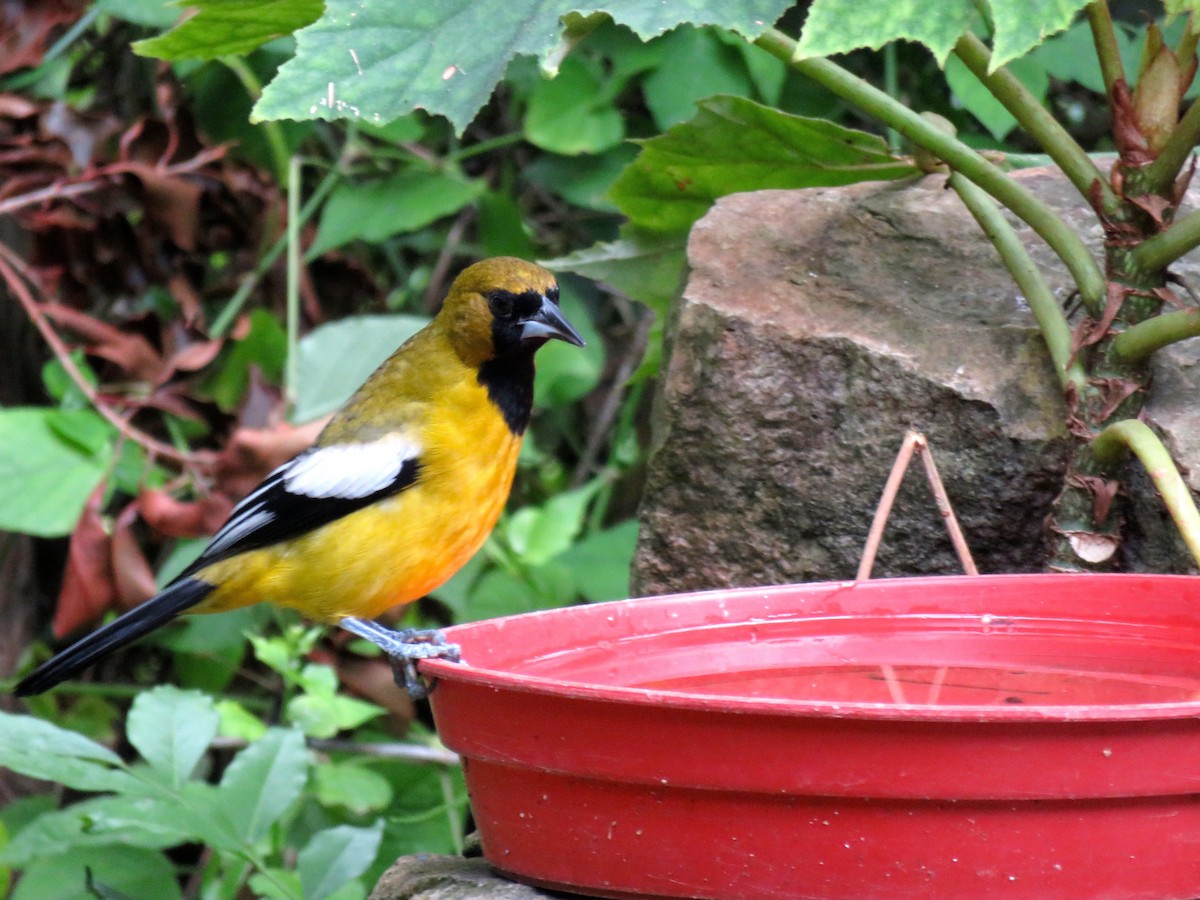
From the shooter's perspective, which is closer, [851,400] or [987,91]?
[851,400]

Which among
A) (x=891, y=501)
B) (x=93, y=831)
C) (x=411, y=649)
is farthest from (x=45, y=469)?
(x=891, y=501)

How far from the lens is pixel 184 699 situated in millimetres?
2463

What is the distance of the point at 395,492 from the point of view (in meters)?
2.64

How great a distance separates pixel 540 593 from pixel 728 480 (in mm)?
1170

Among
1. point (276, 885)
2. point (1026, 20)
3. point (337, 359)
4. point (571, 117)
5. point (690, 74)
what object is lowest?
point (276, 885)

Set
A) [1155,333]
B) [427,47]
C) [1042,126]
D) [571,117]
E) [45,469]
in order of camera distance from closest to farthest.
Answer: [427,47] → [1155,333] → [1042,126] → [45,469] → [571,117]

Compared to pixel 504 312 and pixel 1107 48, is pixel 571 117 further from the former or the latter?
pixel 1107 48

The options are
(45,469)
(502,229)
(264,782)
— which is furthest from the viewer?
(502,229)

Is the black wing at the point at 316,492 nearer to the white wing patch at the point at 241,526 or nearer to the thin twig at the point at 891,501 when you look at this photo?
the white wing patch at the point at 241,526

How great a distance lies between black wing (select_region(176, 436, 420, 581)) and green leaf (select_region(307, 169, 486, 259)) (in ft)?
3.25

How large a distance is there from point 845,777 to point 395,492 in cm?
156

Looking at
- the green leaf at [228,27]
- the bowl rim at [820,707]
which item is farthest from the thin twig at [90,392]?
the bowl rim at [820,707]

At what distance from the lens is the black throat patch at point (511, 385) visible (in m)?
2.83

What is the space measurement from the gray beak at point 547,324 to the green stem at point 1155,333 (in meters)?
1.08
